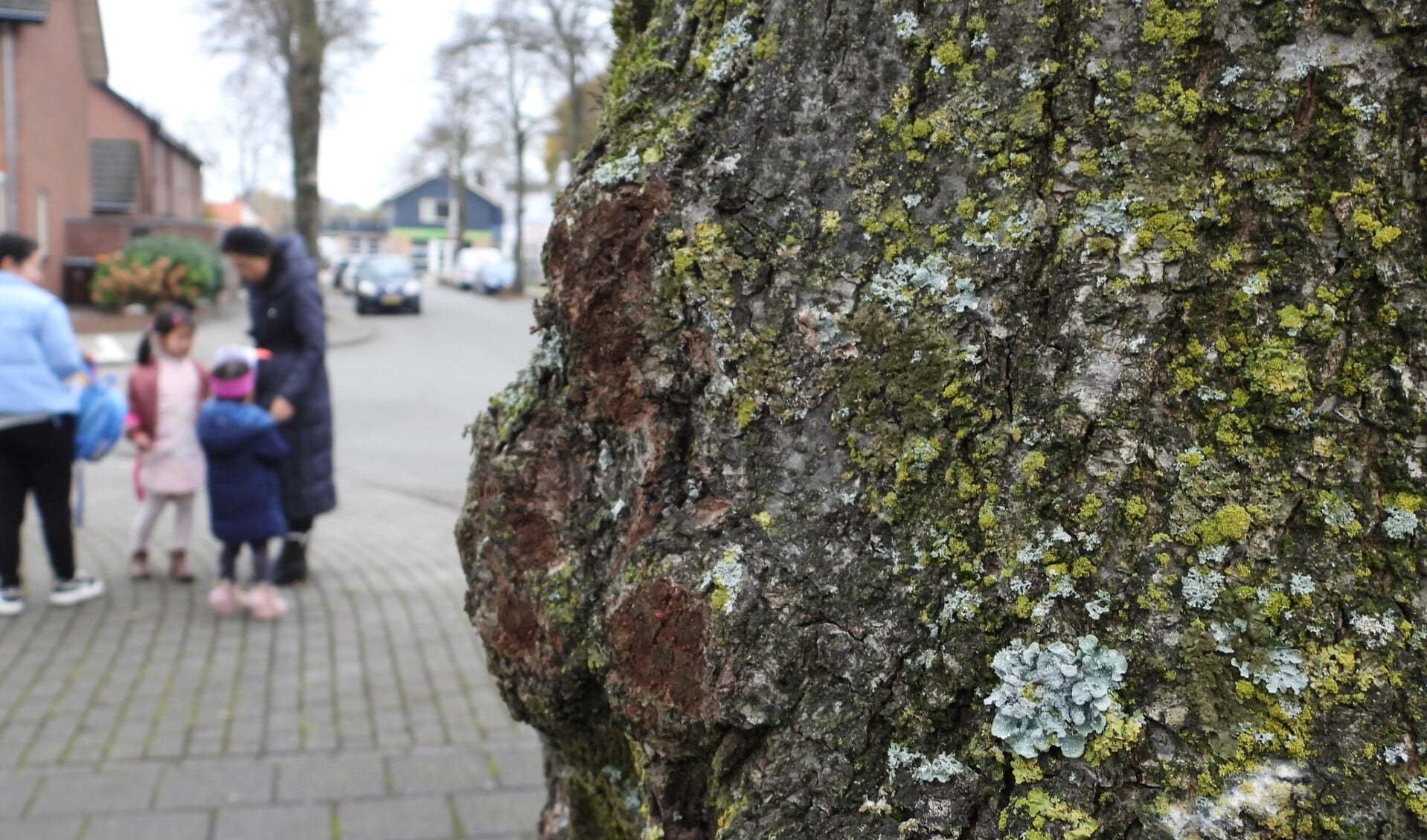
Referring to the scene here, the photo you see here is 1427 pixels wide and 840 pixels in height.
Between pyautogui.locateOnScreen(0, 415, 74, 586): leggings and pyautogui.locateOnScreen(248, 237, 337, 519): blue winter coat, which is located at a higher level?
pyautogui.locateOnScreen(248, 237, 337, 519): blue winter coat

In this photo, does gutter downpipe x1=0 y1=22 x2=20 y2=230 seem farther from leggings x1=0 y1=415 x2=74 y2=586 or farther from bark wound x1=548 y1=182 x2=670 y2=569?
bark wound x1=548 y1=182 x2=670 y2=569

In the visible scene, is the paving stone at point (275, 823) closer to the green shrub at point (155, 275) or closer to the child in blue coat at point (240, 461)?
the child in blue coat at point (240, 461)

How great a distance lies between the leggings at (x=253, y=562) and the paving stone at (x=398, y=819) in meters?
2.26

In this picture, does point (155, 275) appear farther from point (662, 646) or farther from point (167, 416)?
point (662, 646)

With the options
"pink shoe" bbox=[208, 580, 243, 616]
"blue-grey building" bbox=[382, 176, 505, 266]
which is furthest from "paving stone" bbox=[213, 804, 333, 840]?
"blue-grey building" bbox=[382, 176, 505, 266]

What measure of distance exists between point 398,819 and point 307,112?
78.8 feet

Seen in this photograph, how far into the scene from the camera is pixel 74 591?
19.2ft

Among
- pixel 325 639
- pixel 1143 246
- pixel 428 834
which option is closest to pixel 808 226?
pixel 1143 246

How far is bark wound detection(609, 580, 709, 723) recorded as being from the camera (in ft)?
3.91

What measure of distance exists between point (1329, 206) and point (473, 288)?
5120 cm

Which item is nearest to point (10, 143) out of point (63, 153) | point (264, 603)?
point (63, 153)

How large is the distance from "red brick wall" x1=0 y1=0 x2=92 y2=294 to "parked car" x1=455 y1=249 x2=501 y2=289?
2186cm

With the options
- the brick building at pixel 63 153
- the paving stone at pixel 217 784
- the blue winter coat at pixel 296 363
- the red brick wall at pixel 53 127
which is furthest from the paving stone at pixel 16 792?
the red brick wall at pixel 53 127

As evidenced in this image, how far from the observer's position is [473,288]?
50.6m
